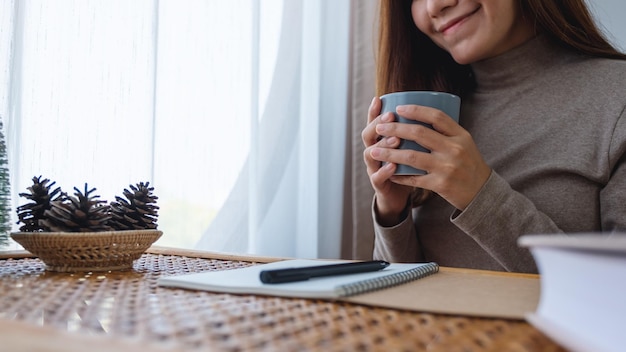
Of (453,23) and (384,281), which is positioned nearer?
(384,281)

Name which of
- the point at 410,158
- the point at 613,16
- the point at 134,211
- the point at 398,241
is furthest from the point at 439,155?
the point at 613,16

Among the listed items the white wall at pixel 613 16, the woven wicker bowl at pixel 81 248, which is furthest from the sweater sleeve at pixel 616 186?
the white wall at pixel 613 16

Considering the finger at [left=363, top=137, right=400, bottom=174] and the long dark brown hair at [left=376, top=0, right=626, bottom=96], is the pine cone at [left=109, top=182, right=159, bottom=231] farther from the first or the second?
the long dark brown hair at [left=376, top=0, right=626, bottom=96]

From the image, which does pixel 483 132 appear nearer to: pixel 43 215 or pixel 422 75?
pixel 422 75

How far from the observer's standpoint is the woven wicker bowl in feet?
1.58

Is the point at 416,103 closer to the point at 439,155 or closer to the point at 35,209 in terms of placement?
the point at 439,155

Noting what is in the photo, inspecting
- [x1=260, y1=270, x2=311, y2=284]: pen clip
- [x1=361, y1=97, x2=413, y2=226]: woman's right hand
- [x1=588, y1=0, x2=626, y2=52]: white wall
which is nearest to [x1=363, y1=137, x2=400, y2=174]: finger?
[x1=361, y1=97, x2=413, y2=226]: woman's right hand

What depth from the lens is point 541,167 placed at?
0.83m

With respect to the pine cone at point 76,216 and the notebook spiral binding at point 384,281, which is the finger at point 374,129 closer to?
the notebook spiral binding at point 384,281

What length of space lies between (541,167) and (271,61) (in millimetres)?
749

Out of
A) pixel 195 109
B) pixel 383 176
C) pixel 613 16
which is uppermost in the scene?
pixel 613 16

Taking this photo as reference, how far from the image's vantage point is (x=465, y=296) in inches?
15.1

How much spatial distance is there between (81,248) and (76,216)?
33 millimetres

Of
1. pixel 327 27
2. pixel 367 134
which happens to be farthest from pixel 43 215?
pixel 327 27
